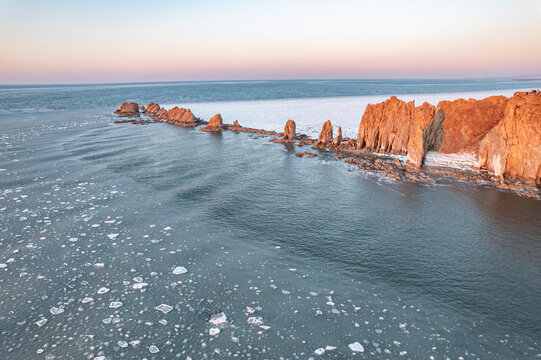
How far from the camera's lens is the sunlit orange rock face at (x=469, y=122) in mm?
32812

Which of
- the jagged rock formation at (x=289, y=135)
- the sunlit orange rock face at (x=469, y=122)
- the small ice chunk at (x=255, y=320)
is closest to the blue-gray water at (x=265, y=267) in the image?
the small ice chunk at (x=255, y=320)

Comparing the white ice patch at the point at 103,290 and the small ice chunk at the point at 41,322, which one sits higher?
the white ice patch at the point at 103,290

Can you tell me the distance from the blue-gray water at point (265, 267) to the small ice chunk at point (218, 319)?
0.84 feet

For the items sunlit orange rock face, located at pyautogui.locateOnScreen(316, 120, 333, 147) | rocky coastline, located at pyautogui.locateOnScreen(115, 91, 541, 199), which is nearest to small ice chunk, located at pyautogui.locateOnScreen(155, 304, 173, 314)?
rocky coastline, located at pyautogui.locateOnScreen(115, 91, 541, 199)

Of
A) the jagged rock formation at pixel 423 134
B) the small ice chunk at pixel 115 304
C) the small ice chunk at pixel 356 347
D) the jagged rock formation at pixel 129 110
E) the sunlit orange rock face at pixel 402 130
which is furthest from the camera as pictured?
the jagged rock formation at pixel 129 110

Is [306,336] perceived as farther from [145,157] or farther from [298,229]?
[145,157]

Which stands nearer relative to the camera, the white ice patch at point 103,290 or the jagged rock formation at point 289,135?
the white ice patch at point 103,290

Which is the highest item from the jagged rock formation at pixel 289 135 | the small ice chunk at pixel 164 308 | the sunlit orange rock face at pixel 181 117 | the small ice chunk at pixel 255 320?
the sunlit orange rock face at pixel 181 117

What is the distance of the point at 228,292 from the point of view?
42.8ft

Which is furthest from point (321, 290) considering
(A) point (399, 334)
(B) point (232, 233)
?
(B) point (232, 233)

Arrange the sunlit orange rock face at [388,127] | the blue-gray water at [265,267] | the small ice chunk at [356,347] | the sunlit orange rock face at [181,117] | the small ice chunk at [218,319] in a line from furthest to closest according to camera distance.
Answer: the sunlit orange rock face at [181,117] < the sunlit orange rock face at [388,127] < the small ice chunk at [218,319] < the blue-gray water at [265,267] < the small ice chunk at [356,347]

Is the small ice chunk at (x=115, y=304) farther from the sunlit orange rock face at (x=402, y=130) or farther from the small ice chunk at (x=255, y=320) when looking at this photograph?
the sunlit orange rock face at (x=402, y=130)

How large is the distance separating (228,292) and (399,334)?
7.01 meters

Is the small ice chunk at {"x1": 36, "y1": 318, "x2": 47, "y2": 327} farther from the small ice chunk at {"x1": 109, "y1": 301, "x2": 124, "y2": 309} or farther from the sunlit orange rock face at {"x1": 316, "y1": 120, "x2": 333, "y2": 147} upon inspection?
the sunlit orange rock face at {"x1": 316, "y1": 120, "x2": 333, "y2": 147}
